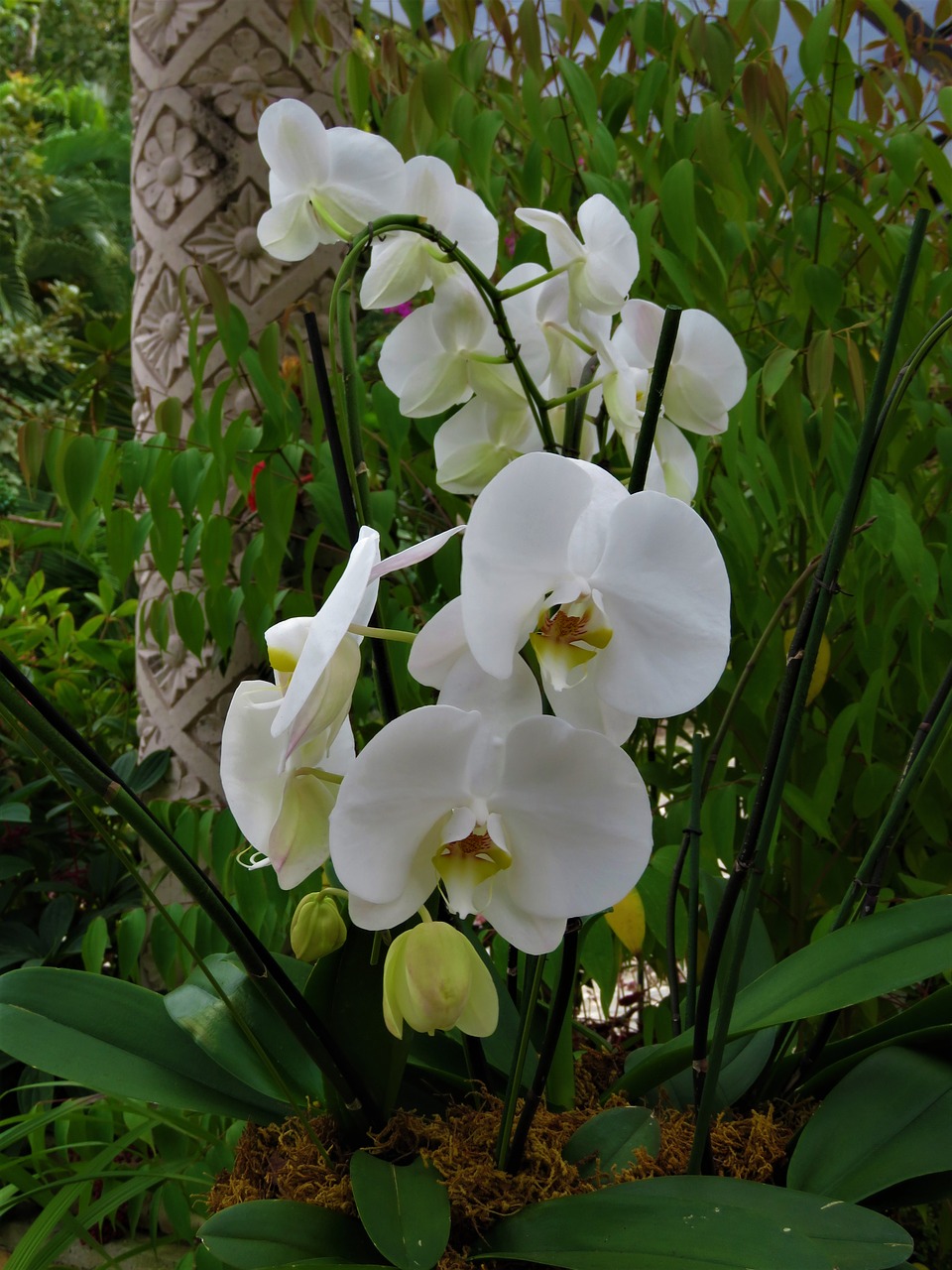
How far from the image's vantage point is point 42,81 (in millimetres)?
7688

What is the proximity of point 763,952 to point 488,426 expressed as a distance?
35 cm

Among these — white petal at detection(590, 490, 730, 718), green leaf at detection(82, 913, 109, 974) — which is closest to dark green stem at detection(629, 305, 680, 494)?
white petal at detection(590, 490, 730, 718)

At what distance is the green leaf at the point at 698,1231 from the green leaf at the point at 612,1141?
37 millimetres

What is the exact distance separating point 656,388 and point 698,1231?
11.8 inches

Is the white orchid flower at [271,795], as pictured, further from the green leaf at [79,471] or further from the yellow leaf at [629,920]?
the green leaf at [79,471]

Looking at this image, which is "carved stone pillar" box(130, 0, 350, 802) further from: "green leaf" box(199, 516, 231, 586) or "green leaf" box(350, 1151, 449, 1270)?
"green leaf" box(350, 1151, 449, 1270)

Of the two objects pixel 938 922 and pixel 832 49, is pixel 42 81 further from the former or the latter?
pixel 938 922

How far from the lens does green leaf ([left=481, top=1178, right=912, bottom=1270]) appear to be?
330 mm

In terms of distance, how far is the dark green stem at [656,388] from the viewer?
34 cm

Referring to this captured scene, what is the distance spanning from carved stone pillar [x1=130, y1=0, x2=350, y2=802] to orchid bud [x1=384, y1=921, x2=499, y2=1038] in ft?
2.68

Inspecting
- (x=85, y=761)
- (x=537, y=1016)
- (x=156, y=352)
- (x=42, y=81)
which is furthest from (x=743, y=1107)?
(x=42, y=81)

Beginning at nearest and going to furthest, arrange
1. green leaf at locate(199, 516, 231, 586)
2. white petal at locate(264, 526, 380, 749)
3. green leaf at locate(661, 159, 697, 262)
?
white petal at locate(264, 526, 380, 749) → green leaf at locate(661, 159, 697, 262) → green leaf at locate(199, 516, 231, 586)

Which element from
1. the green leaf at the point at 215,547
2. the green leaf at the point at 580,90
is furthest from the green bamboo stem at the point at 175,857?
the green leaf at the point at 580,90

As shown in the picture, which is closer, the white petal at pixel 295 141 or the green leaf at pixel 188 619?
the white petal at pixel 295 141
